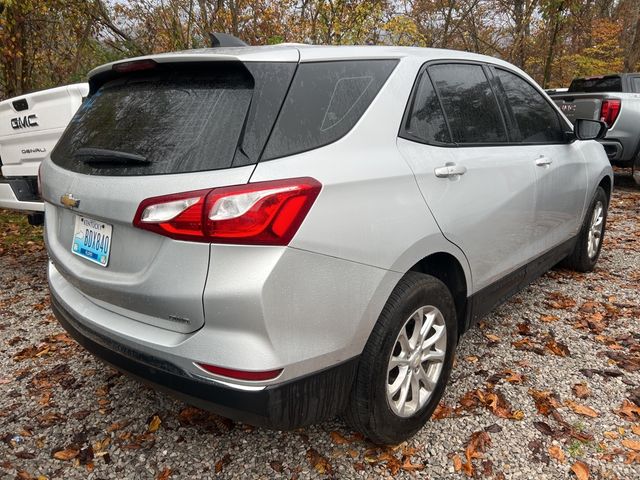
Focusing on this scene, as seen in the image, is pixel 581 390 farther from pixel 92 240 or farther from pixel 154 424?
pixel 92 240

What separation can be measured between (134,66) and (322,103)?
85cm

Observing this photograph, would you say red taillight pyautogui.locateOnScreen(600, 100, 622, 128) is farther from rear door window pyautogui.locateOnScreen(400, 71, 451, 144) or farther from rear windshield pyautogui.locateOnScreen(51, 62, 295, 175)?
rear windshield pyautogui.locateOnScreen(51, 62, 295, 175)

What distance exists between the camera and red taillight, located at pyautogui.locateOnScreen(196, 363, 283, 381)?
5.18 feet

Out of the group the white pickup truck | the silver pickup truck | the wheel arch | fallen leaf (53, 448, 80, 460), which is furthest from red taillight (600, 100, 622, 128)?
fallen leaf (53, 448, 80, 460)

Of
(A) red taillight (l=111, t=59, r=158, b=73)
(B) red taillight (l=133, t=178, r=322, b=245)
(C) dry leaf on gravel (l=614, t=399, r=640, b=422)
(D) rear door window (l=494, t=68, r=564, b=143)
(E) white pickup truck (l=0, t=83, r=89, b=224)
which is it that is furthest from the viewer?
(E) white pickup truck (l=0, t=83, r=89, b=224)

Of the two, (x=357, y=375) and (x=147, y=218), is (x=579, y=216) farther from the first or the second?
(x=147, y=218)

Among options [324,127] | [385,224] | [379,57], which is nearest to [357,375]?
[385,224]

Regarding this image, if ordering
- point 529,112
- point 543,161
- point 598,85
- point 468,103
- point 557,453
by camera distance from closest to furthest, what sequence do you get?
point 557,453
point 468,103
point 543,161
point 529,112
point 598,85

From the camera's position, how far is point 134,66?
79.8 inches

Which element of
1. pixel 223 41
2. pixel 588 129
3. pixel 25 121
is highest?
pixel 223 41

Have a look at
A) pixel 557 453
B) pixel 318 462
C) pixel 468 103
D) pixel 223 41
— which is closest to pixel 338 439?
pixel 318 462

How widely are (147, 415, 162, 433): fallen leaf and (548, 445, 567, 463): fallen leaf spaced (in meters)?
1.90

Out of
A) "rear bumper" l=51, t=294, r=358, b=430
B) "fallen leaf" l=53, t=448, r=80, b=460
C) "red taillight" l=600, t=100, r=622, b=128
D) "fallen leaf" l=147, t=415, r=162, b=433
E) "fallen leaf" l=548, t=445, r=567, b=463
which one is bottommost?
"fallen leaf" l=53, t=448, r=80, b=460

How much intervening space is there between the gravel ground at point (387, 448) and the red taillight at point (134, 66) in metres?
1.71
